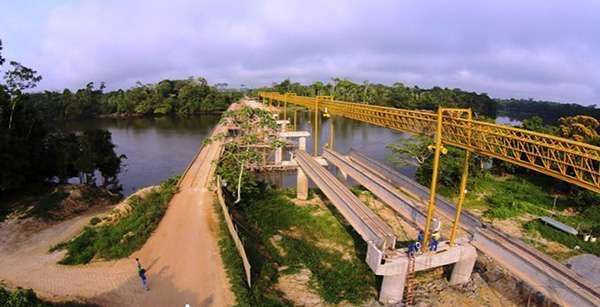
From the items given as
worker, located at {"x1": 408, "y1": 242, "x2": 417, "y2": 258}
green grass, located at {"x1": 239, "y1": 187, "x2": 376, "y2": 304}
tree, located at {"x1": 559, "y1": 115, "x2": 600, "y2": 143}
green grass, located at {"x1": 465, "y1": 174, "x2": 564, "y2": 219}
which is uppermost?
tree, located at {"x1": 559, "y1": 115, "x2": 600, "y2": 143}

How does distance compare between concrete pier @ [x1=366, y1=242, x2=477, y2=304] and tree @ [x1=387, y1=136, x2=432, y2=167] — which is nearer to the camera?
concrete pier @ [x1=366, y1=242, x2=477, y2=304]

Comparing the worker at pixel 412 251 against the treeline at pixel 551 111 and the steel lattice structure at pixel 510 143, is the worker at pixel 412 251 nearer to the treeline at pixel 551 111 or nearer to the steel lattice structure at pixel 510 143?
the steel lattice structure at pixel 510 143

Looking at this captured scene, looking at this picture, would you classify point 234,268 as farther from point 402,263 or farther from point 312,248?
point 402,263

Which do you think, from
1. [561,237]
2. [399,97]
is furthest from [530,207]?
[399,97]

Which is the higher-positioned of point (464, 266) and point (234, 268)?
point (234, 268)

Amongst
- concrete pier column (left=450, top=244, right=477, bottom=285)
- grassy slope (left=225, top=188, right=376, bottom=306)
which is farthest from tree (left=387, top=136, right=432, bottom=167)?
concrete pier column (left=450, top=244, right=477, bottom=285)

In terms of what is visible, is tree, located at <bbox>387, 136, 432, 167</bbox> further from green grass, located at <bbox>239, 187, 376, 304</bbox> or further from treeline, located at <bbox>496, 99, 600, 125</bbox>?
treeline, located at <bbox>496, 99, 600, 125</bbox>

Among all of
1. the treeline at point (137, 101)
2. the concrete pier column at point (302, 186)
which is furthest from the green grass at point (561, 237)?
the treeline at point (137, 101)
